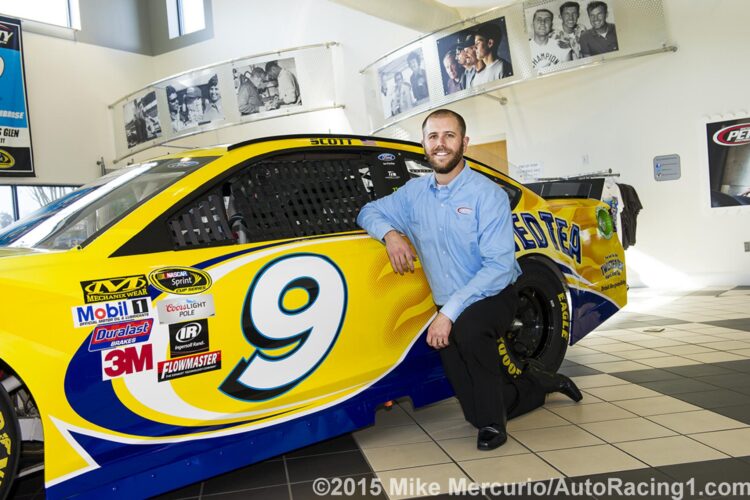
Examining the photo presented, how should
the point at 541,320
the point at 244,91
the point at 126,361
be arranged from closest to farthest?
the point at 126,361
the point at 541,320
the point at 244,91

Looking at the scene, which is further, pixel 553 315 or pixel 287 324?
pixel 553 315

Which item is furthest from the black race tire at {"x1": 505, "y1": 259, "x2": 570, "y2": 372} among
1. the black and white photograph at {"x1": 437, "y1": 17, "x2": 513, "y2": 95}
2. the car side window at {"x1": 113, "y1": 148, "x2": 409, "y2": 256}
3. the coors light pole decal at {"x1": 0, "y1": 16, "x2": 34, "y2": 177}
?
the coors light pole decal at {"x1": 0, "y1": 16, "x2": 34, "y2": 177}

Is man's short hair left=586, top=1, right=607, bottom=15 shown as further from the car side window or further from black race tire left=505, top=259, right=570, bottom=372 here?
the car side window

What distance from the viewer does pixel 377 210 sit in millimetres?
3145

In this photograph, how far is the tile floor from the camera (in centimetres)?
268

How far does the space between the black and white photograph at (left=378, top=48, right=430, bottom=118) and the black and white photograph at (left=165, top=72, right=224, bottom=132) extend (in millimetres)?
3346

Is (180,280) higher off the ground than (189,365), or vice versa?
(180,280)

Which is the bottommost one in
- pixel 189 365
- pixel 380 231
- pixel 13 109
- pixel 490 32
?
pixel 189 365

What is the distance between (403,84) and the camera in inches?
409

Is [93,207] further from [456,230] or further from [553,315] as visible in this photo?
[553,315]

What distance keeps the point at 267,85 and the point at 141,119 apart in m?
3.33

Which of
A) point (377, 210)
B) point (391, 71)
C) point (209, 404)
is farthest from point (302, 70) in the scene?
point (209, 404)

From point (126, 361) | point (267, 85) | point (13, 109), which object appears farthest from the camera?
point (13, 109)

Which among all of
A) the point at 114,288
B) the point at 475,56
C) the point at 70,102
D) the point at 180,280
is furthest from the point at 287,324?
the point at 70,102
